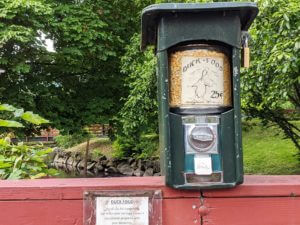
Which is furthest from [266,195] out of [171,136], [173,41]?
[173,41]

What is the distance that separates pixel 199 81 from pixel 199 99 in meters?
0.07

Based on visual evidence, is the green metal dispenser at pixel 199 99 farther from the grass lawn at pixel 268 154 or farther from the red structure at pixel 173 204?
the grass lawn at pixel 268 154

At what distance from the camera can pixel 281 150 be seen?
41.3ft

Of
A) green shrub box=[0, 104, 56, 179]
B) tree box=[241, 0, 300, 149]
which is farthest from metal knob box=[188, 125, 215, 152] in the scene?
tree box=[241, 0, 300, 149]

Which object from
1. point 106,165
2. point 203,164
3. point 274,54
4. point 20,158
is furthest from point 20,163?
point 106,165

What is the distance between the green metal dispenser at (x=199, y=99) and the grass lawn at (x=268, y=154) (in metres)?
7.85

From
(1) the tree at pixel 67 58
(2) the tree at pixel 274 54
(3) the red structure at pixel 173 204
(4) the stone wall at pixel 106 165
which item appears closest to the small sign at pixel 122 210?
(3) the red structure at pixel 173 204

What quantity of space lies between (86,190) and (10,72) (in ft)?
32.3

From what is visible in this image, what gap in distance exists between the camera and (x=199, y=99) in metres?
1.72

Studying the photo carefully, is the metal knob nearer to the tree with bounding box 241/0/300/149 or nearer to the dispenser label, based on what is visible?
the dispenser label

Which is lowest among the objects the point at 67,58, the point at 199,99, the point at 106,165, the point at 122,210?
the point at 106,165

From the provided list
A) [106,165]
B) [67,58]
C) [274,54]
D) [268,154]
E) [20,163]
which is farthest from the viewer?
[106,165]

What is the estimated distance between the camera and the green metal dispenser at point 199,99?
170 cm

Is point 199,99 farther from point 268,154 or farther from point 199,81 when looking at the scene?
point 268,154
